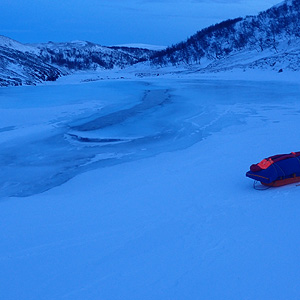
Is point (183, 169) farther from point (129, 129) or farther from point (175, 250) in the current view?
point (129, 129)

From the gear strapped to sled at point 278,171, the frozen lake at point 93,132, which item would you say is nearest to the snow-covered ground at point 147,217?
the frozen lake at point 93,132

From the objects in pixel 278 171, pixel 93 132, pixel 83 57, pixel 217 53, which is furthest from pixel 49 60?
pixel 278 171

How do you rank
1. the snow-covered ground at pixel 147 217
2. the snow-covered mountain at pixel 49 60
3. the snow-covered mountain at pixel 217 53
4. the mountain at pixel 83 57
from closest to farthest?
the snow-covered ground at pixel 147 217, the snow-covered mountain at pixel 217 53, the snow-covered mountain at pixel 49 60, the mountain at pixel 83 57

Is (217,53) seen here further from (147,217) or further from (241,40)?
(147,217)

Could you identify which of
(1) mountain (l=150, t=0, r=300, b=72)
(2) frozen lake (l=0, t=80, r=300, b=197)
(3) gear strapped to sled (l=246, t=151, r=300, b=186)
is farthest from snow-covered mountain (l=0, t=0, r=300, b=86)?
(3) gear strapped to sled (l=246, t=151, r=300, b=186)

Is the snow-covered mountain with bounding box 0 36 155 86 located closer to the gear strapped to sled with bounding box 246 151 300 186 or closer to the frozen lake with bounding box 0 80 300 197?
the frozen lake with bounding box 0 80 300 197

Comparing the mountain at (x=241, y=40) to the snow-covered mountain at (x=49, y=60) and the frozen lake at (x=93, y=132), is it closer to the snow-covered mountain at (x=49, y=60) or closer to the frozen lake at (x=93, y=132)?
the snow-covered mountain at (x=49, y=60)

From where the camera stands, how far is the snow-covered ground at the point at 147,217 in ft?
10.7

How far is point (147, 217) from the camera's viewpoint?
15.9 feet

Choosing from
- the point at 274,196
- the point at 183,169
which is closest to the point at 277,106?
the point at 183,169

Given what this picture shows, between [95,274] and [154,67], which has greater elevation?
[154,67]

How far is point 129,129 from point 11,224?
722 centimetres

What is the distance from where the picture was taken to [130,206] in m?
5.33

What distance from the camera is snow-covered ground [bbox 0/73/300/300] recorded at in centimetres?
325
